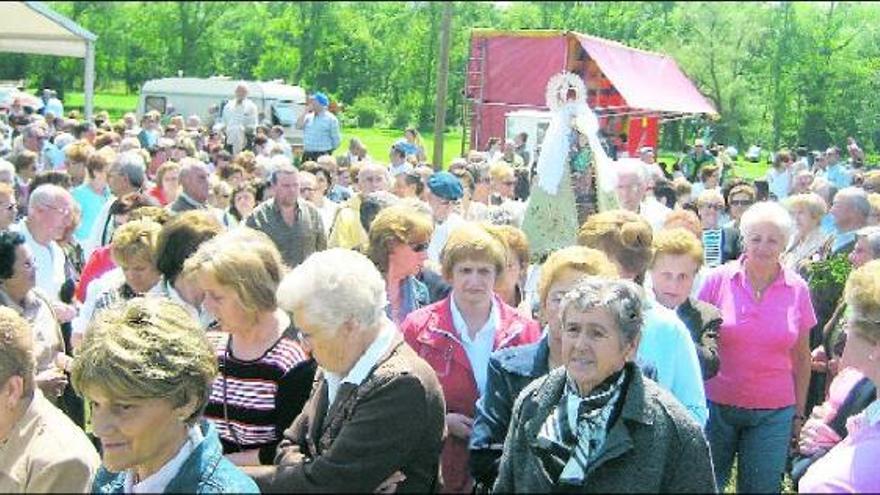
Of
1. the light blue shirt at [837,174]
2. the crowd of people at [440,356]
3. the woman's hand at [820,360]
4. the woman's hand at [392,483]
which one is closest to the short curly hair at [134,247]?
the crowd of people at [440,356]

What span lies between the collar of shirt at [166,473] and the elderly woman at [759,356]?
276 cm

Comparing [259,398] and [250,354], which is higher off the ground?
[250,354]

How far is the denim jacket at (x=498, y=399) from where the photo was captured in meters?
3.22

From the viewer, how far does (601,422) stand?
2621mm

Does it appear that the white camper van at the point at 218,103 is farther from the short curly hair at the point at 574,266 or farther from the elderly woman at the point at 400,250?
the short curly hair at the point at 574,266

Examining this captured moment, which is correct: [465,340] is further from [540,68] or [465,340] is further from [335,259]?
[540,68]

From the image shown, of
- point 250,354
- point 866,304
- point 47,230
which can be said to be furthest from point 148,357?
point 47,230

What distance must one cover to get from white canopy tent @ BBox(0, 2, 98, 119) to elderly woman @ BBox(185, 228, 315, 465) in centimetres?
72

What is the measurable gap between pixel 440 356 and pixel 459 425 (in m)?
0.36

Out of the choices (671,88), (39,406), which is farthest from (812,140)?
(39,406)

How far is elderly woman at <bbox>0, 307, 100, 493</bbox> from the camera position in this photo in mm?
2488

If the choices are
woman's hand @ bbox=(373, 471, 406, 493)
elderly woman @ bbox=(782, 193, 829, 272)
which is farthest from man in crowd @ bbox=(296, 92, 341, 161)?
woman's hand @ bbox=(373, 471, 406, 493)

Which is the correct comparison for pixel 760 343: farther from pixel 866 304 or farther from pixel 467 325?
pixel 866 304

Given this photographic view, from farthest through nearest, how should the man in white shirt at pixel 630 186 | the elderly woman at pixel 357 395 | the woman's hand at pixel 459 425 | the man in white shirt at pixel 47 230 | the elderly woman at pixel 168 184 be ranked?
the elderly woman at pixel 168 184 → the man in white shirt at pixel 630 186 → the man in white shirt at pixel 47 230 → the woman's hand at pixel 459 425 → the elderly woman at pixel 357 395
